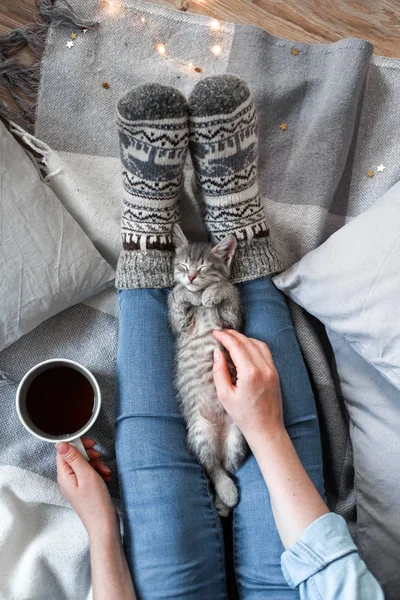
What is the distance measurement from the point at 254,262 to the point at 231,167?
0.68 ft

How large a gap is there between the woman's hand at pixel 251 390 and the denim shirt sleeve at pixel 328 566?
0.18m

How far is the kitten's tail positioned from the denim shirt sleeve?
179 mm

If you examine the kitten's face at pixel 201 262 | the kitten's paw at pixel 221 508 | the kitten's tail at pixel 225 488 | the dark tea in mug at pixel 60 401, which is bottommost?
the kitten's paw at pixel 221 508

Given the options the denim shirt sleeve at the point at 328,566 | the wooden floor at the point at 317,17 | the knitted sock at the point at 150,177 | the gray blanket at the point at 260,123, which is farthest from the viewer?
the wooden floor at the point at 317,17

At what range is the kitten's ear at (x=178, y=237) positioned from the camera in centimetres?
112

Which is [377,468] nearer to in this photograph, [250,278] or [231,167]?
[250,278]

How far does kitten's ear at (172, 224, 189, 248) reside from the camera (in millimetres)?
1116

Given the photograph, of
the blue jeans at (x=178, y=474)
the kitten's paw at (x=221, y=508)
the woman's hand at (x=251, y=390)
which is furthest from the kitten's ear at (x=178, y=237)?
the kitten's paw at (x=221, y=508)

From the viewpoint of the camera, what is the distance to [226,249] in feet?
3.65

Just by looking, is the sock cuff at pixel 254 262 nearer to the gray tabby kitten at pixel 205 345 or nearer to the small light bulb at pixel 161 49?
the gray tabby kitten at pixel 205 345

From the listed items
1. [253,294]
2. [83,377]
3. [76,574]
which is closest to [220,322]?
[253,294]

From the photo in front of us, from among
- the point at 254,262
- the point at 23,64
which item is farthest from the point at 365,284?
the point at 23,64

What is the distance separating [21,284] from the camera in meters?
1.06

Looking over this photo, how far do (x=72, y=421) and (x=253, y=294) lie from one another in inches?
17.8
